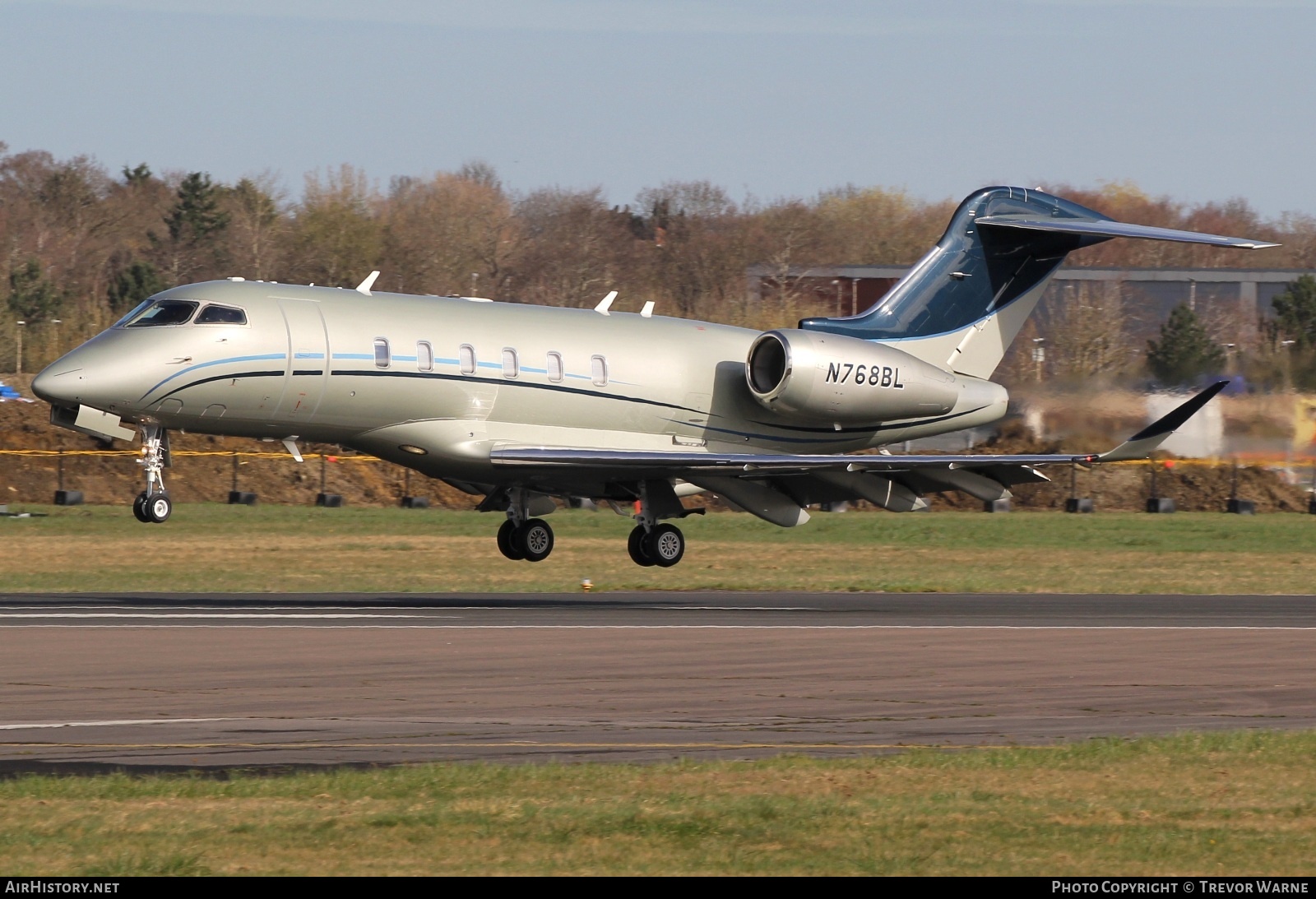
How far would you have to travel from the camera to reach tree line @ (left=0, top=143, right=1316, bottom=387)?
8131cm

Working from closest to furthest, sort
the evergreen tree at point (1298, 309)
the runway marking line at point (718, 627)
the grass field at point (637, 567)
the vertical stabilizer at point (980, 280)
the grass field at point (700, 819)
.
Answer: the grass field at point (700, 819) → the runway marking line at point (718, 627) → the grass field at point (637, 567) → the vertical stabilizer at point (980, 280) → the evergreen tree at point (1298, 309)

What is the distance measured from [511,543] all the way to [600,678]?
1176 cm

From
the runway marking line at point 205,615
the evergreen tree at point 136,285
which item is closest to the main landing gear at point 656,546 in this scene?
the runway marking line at point 205,615

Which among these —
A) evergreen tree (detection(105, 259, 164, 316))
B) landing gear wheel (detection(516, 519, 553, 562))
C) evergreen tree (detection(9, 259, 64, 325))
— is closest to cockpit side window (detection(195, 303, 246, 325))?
landing gear wheel (detection(516, 519, 553, 562))

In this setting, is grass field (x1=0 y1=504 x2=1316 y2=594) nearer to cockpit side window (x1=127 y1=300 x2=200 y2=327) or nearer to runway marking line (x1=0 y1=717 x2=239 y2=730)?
cockpit side window (x1=127 y1=300 x2=200 y2=327)

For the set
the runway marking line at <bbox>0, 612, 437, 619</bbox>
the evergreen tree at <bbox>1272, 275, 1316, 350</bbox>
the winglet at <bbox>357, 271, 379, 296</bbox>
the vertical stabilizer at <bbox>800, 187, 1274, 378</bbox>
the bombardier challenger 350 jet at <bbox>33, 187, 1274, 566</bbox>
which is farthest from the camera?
the evergreen tree at <bbox>1272, 275, 1316, 350</bbox>

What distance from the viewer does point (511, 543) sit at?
2864 centimetres

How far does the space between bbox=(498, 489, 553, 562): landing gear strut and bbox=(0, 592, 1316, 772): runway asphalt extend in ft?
8.07

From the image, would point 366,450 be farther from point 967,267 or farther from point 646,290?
point 646,290

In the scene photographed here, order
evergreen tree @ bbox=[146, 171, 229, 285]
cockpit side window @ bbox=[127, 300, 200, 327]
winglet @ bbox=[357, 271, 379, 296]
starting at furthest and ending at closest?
evergreen tree @ bbox=[146, 171, 229, 285] < winglet @ bbox=[357, 271, 379, 296] < cockpit side window @ bbox=[127, 300, 200, 327]

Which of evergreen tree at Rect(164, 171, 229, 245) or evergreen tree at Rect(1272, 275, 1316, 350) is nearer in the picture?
evergreen tree at Rect(1272, 275, 1316, 350)

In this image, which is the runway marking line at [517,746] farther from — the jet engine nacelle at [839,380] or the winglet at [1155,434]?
the jet engine nacelle at [839,380]

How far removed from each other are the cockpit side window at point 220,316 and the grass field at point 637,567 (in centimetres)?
604

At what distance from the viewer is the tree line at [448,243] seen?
81312 mm
